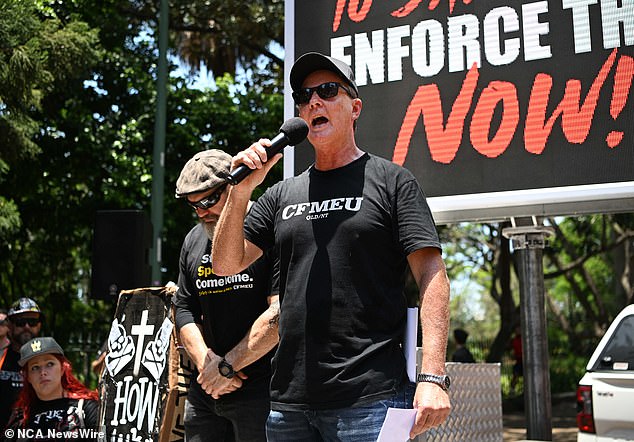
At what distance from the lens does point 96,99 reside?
1365cm

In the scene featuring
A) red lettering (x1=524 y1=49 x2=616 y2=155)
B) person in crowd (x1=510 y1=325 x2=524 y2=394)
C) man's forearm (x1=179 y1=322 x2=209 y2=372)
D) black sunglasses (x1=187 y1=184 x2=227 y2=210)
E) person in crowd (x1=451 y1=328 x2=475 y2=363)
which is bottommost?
person in crowd (x1=510 y1=325 x2=524 y2=394)

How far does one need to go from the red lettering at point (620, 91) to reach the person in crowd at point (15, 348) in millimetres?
4988

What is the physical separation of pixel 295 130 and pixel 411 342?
82 cm

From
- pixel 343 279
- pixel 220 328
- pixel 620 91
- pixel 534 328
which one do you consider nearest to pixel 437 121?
pixel 620 91

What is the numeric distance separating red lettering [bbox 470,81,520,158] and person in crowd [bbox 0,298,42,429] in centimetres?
424

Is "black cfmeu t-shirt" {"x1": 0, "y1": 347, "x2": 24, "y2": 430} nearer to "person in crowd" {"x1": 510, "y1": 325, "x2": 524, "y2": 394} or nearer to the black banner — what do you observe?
the black banner

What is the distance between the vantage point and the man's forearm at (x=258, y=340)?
10.6 feet

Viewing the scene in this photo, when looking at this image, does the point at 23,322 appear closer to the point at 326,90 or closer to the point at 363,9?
the point at 363,9

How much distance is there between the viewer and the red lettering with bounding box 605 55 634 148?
5.05 metres

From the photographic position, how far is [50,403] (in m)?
5.48

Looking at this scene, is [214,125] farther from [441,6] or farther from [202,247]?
[202,247]

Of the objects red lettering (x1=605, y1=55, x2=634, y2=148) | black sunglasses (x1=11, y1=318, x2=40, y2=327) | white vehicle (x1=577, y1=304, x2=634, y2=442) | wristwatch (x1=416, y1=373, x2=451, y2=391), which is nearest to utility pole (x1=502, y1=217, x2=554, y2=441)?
white vehicle (x1=577, y1=304, x2=634, y2=442)

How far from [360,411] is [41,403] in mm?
3771

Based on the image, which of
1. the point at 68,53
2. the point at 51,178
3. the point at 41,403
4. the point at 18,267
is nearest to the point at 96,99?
→ the point at 51,178
